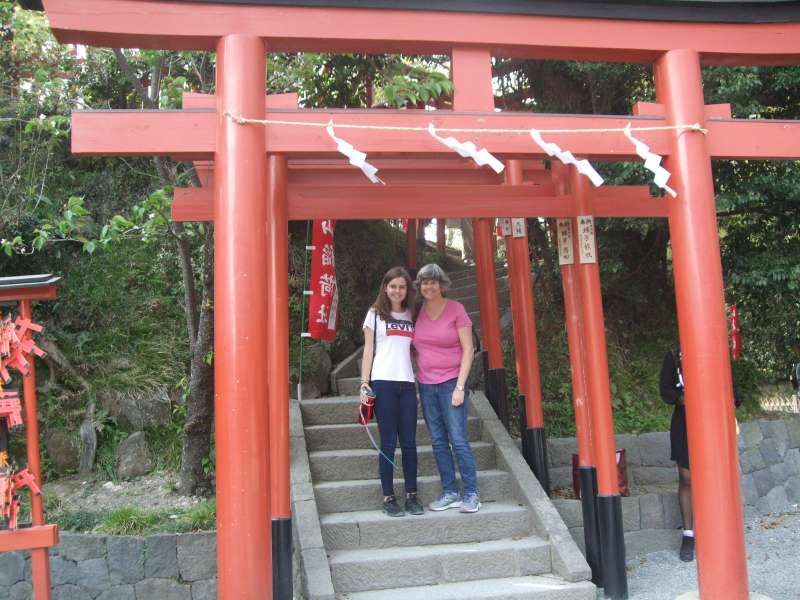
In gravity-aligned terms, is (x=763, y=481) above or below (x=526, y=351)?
below

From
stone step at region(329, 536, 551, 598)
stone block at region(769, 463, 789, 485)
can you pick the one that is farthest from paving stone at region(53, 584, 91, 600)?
stone block at region(769, 463, 789, 485)

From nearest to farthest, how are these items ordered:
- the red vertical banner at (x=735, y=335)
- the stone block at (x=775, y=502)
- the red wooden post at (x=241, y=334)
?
1. the red wooden post at (x=241, y=334)
2. the stone block at (x=775, y=502)
3. the red vertical banner at (x=735, y=335)

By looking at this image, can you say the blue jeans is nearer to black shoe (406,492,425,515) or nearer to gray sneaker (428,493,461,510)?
gray sneaker (428,493,461,510)

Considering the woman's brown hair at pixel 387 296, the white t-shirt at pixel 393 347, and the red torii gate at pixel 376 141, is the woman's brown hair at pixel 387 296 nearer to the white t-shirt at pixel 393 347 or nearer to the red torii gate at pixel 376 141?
the white t-shirt at pixel 393 347

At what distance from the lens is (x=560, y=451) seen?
6.44m

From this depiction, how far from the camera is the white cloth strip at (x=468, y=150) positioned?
137 inches

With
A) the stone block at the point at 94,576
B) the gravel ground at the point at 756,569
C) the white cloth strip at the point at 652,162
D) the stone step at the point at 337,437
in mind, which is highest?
the white cloth strip at the point at 652,162

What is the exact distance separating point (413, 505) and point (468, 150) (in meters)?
2.57

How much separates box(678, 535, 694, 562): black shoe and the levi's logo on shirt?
2.77 m

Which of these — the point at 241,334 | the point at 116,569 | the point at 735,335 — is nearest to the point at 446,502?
the point at 241,334

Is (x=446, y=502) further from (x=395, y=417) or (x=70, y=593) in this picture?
(x=70, y=593)

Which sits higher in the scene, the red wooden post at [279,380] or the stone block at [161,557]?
the red wooden post at [279,380]

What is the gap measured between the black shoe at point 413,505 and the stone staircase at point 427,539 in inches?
2.7

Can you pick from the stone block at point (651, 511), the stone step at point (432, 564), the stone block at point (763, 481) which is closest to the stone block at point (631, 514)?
the stone block at point (651, 511)
